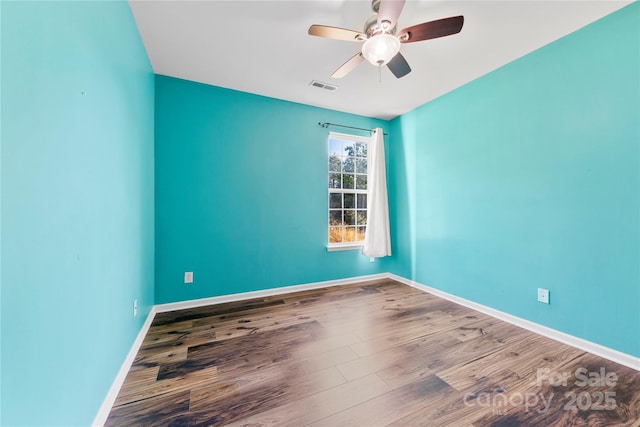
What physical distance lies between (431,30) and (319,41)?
93cm

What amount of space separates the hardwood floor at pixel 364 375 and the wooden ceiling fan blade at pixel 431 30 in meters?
2.25

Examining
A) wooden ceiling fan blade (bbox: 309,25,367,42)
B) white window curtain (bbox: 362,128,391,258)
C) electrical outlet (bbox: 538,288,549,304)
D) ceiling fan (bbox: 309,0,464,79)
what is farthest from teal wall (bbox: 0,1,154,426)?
electrical outlet (bbox: 538,288,549,304)

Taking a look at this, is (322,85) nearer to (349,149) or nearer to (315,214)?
(349,149)

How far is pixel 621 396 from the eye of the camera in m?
1.50

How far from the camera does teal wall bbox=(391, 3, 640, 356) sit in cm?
180

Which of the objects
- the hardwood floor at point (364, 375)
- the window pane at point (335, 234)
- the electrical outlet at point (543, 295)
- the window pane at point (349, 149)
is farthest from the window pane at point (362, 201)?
the electrical outlet at point (543, 295)

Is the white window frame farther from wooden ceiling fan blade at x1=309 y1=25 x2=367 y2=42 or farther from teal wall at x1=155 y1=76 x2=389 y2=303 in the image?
wooden ceiling fan blade at x1=309 y1=25 x2=367 y2=42

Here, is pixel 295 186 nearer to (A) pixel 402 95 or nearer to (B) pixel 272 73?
(B) pixel 272 73

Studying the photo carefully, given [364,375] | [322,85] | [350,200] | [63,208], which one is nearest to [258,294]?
[364,375]

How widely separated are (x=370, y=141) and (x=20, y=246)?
12.3ft

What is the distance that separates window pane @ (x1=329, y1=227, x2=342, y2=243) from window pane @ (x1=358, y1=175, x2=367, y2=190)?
0.75 m

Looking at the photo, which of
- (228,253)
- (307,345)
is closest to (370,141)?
(228,253)

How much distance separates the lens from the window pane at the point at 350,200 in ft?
12.6

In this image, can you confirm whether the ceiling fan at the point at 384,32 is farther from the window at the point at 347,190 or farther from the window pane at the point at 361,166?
the window pane at the point at 361,166
